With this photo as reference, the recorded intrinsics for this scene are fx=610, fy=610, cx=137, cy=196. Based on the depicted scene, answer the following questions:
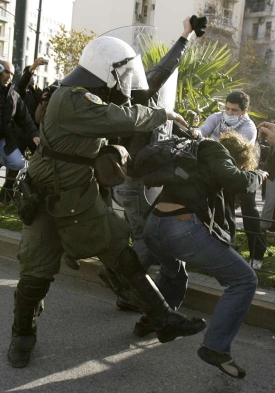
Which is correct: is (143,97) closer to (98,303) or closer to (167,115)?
(167,115)

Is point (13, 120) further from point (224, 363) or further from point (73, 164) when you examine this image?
point (224, 363)

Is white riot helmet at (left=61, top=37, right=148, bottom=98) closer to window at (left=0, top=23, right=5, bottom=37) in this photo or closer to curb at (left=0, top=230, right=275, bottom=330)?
curb at (left=0, top=230, right=275, bottom=330)

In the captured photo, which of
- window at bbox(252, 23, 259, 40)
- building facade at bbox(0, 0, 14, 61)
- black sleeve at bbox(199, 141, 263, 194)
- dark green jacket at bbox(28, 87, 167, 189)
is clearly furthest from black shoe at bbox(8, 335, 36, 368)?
building facade at bbox(0, 0, 14, 61)

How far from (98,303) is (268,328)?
1321mm

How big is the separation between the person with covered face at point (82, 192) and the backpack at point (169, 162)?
143 millimetres

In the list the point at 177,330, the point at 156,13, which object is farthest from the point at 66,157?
the point at 156,13

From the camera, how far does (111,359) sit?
372 centimetres

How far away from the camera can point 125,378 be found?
346 centimetres

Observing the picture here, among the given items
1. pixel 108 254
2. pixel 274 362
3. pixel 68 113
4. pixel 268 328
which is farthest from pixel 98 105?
pixel 268 328

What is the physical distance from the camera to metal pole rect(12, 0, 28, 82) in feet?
25.5

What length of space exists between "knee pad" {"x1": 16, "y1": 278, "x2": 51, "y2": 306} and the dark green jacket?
0.56 metres

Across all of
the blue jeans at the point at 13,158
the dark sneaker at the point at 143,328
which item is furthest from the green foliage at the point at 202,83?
the dark sneaker at the point at 143,328

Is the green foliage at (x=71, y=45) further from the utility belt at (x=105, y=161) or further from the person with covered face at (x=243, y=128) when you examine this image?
the utility belt at (x=105, y=161)

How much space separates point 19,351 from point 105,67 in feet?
5.55
